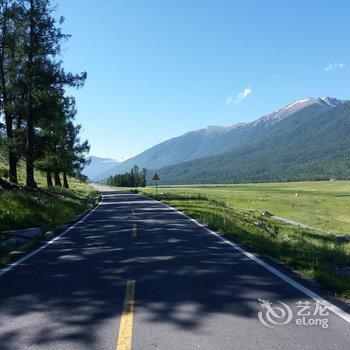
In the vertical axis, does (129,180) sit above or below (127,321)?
above

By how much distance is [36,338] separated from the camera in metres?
5.63

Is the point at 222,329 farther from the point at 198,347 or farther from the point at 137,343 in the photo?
the point at 137,343

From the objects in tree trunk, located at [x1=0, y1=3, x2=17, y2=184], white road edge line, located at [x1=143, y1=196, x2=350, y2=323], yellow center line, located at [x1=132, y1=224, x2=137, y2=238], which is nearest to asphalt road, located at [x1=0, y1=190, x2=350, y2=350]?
white road edge line, located at [x1=143, y1=196, x2=350, y2=323]

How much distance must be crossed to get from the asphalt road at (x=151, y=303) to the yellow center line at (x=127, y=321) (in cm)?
1

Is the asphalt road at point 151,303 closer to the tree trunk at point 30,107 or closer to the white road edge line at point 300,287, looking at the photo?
the white road edge line at point 300,287

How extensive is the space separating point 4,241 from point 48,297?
22.0 ft

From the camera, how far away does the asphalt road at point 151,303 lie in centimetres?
540

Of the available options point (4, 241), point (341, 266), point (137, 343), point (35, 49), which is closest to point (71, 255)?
point (4, 241)

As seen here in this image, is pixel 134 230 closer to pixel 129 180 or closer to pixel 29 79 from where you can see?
pixel 29 79

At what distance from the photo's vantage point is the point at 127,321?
6031 mm

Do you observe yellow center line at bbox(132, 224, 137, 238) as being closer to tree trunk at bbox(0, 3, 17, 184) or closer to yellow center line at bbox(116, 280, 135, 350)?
yellow center line at bbox(116, 280, 135, 350)

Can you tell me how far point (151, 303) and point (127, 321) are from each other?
0.85m
